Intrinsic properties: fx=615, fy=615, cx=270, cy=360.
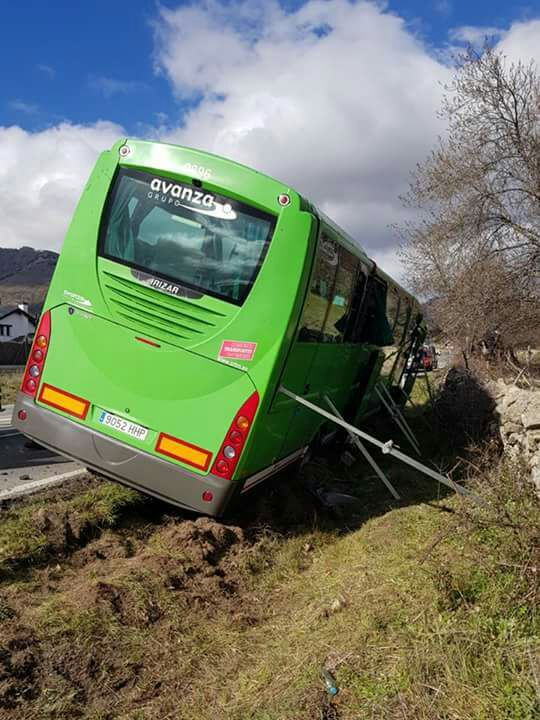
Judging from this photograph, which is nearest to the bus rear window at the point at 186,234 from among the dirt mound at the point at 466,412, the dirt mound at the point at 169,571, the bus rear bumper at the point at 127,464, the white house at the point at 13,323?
the bus rear bumper at the point at 127,464

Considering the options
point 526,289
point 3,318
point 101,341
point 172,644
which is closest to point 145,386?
point 101,341

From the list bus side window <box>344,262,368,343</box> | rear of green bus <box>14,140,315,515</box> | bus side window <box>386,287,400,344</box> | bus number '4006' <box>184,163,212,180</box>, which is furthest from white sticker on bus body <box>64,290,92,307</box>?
bus side window <box>386,287,400,344</box>

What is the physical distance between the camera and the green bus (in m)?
5.87

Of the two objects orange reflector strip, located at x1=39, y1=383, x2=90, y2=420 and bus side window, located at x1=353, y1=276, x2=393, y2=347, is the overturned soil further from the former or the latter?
bus side window, located at x1=353, y1=276, x2=393, y2=347

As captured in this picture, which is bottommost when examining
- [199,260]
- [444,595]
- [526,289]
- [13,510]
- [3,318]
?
[3,318]

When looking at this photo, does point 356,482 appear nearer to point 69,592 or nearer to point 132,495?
point 132,495

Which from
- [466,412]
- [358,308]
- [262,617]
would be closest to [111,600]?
[262,617]

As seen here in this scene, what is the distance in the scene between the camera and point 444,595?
4.35m

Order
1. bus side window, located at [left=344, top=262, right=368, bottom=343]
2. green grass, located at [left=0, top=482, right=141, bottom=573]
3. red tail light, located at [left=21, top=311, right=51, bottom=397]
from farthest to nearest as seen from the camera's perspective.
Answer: bus side window, located at [left=344, top=262, right=368, bottom=343] < red tail light, located at [left=21, top=311, right=51, bottom=397] < green grass, located at [left=0, top=482, right=141, bottom=573]

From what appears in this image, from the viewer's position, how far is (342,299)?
797cm

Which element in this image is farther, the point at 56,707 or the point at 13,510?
the point at 13,510

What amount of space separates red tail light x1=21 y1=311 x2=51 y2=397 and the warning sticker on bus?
186 cm

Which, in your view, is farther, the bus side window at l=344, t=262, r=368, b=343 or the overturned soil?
the bus side window at l=344, t=262, r=368, b=343

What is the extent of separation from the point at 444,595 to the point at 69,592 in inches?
109
